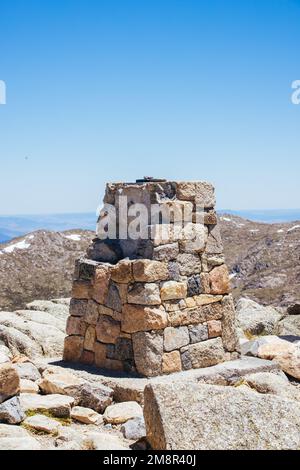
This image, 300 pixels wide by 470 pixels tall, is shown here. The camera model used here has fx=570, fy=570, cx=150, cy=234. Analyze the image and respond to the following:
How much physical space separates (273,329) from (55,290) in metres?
30.1

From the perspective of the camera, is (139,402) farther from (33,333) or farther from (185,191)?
(33,333)

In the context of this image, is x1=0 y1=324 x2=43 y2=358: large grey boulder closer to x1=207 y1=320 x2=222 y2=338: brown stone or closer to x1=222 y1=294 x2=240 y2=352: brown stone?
x1=207 y1=320 x2=222 y2=338: brown stone

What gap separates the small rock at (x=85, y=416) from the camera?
6.88 metres

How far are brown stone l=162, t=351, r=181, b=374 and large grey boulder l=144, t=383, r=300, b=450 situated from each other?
112 inches

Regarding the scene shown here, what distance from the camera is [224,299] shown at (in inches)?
372

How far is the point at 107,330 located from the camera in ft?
28.9

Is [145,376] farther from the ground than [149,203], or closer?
closer

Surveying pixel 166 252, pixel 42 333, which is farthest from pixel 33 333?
pixel 166 252

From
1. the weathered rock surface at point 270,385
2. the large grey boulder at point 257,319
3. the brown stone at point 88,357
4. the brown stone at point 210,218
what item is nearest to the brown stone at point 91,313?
the brown stone at point 88,357

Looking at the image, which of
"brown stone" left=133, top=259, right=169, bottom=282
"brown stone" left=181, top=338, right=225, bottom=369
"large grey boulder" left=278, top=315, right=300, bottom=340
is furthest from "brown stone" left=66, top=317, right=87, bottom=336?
"large grey boulder" left=278, top=315, right=300, bottom=340
